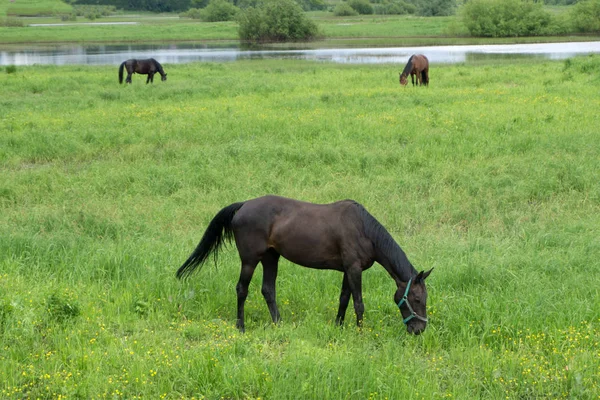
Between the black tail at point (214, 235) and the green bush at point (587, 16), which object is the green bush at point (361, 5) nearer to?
the green bush at point (587, 16)

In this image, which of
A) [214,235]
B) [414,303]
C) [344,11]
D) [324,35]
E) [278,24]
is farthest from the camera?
[344,11]

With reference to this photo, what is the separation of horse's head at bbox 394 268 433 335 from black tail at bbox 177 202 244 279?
67.7 inches

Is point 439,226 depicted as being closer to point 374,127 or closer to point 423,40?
point 374,127

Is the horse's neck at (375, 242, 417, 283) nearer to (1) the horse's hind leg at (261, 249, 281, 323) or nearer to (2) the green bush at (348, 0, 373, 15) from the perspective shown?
(1) the horse's hind leg at (261, 249, 281, 323)

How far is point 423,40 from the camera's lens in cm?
6156

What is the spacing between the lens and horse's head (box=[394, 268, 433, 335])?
17.9 ft

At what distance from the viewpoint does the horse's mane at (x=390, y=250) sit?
557 centimetres

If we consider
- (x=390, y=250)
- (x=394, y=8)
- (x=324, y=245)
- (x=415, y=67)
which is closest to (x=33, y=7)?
(x=394, y=8)

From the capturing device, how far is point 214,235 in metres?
6.25

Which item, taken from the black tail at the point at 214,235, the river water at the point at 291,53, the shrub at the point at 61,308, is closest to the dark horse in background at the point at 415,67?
the river water at the point at 291,53

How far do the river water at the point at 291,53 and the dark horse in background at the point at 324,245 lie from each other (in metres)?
31.5

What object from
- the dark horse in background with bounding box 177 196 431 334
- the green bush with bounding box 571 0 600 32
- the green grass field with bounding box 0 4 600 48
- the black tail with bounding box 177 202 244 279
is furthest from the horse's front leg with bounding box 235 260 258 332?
the green bush with bounding box 571 0 600 32

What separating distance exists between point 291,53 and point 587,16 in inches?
1307

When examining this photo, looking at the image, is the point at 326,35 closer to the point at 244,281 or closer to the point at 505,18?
the point at 505,18
